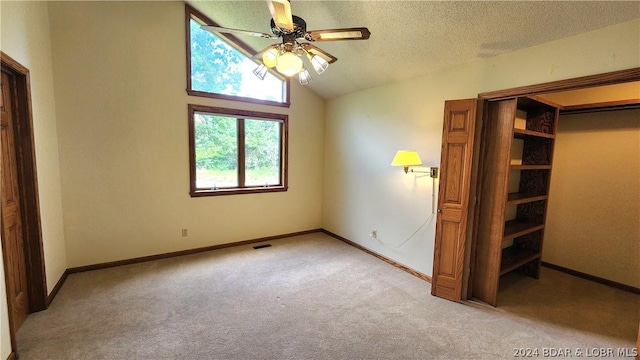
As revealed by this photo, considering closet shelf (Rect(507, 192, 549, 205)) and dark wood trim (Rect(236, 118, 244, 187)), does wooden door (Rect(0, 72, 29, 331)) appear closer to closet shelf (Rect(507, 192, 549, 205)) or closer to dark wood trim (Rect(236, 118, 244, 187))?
dark wood trim (Rect(236, 118, 244, 187))

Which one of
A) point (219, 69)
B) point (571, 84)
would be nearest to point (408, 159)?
point (571, 84)

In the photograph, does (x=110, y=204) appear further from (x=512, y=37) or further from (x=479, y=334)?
(x=512, y=37)

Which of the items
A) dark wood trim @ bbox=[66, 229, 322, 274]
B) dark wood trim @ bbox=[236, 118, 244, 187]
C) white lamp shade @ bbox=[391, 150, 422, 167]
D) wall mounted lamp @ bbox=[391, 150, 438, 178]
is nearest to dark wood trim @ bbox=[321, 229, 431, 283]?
dark wood trim @ bbox=[66, 229, 322, 274]

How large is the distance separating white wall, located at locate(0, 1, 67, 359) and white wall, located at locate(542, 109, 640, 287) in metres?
5.83

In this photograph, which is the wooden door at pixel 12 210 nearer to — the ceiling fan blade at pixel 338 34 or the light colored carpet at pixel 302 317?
the light colored carpet at pixel 302 317

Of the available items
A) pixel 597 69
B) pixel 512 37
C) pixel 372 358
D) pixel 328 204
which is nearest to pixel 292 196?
pixel 328 204

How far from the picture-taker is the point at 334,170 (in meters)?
4.81

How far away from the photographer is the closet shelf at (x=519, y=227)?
2.91 m

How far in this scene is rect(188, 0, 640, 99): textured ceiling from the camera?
1974 millimetres

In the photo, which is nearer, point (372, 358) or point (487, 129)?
point (372, 358)

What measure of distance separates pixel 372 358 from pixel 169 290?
7.19 ft

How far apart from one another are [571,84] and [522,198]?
4.24ft

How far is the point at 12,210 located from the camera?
2.20m

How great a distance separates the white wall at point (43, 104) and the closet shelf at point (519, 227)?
15.0ft
